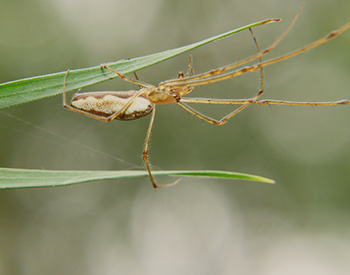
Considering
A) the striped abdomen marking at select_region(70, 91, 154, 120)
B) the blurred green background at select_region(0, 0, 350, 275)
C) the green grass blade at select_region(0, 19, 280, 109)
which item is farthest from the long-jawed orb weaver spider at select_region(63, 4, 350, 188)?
the blurred green background at select_region(0, 0, 350, 275)

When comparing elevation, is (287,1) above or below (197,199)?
above

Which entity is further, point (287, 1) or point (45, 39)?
point (287, 1)

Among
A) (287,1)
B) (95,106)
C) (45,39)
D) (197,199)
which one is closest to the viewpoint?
(95,106)

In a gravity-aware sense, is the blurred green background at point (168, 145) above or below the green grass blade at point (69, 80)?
above

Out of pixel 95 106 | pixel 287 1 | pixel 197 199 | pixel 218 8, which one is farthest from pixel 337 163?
pixel 95 106

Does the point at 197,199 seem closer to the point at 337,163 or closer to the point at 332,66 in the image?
the point at 337,163

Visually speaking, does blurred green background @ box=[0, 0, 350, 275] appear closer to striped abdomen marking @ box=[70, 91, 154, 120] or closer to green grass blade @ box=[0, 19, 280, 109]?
striped abdomen marking @ box=[70, 91, 154, 120]

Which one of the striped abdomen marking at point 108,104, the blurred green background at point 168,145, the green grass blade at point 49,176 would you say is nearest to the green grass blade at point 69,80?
the green grass blade at point 49,176

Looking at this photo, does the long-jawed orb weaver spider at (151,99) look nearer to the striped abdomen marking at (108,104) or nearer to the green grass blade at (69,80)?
the striped abdomen marking at (108,104)
